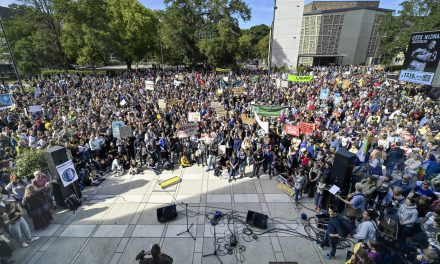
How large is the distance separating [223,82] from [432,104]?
15943 millimetres

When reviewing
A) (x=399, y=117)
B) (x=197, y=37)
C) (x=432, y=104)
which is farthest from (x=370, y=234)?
(x=197, y=37)

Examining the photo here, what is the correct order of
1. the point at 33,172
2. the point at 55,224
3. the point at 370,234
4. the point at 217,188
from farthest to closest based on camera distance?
the point at 217,188
the point at 33,172
the point at 55,224
the point at 370,234

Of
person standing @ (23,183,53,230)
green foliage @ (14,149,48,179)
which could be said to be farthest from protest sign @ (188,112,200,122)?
person standing @ (23,183,53,230)

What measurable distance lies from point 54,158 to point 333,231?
901cm

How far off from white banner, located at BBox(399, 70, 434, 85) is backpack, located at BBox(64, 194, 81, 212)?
78.9ft

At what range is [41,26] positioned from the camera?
37438mm

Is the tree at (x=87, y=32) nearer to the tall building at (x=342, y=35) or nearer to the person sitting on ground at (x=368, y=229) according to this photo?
the person sitting on ground at (x=368, y=229)

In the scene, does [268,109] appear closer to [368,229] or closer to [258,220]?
[258,220]

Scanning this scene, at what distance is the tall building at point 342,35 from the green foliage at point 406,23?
15967 mm

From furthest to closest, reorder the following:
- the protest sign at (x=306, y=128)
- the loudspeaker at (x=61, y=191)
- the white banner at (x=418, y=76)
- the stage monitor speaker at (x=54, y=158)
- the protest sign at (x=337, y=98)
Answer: the white banner at (x=418, y=76) < the protest sign at (x=337, y=98) < the protest sign at (x=306, y=128) < the loudspeaker at (x=61, y=191) < the stage monitor speaker at (x=54, y=158)

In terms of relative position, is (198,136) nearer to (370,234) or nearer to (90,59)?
(370,234)

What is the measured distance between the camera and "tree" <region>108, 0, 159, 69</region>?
40.2 m

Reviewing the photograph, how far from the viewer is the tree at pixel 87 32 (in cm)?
3400

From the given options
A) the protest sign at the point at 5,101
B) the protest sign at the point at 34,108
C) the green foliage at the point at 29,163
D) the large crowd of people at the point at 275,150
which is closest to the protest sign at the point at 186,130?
the large crowd of people at the point at 275,150
